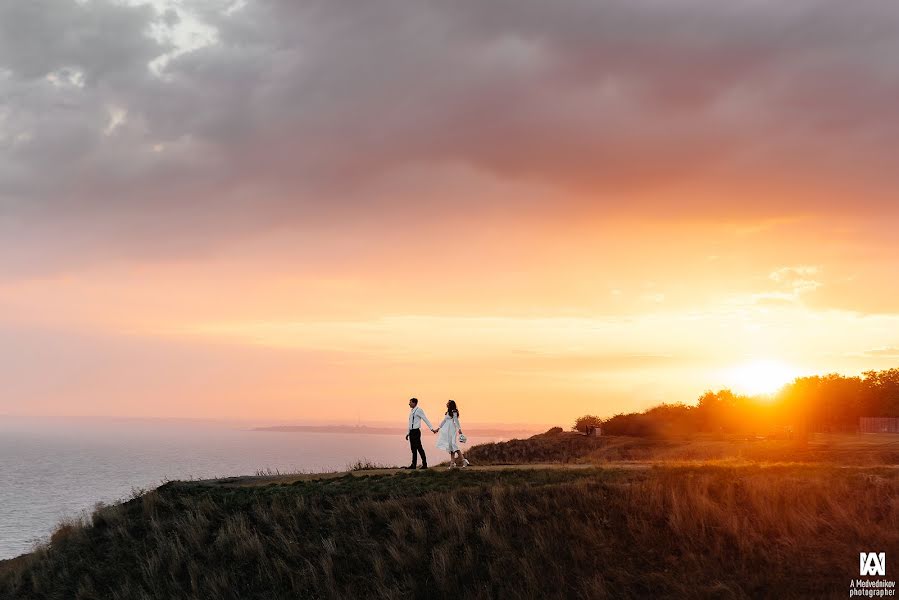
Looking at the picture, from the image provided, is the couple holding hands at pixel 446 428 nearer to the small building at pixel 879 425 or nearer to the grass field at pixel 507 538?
the grass field at pixel 507 538

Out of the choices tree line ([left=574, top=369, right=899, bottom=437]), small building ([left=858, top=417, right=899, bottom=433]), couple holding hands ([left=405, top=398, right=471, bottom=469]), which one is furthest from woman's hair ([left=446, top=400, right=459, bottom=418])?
small building ([left=858, top=417, right=899, bottom=433])

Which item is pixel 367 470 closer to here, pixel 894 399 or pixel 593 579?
pixel 593 579

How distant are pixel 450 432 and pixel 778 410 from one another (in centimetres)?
5240

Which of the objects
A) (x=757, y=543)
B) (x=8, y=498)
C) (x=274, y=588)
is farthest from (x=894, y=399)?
(x=8, y=498)

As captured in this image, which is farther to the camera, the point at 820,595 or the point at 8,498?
the point at 8,498

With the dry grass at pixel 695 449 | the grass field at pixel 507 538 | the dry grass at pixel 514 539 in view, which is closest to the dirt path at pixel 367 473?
the grass field at pixel 507 538

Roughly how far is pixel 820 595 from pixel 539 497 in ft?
25.7

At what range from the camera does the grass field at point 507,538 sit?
19.9 metres

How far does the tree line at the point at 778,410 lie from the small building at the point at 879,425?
10.5 feet

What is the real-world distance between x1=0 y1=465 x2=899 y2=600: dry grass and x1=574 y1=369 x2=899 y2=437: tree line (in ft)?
136

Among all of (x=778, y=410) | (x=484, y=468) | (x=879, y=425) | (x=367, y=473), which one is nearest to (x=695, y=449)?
(x=879, y=425)

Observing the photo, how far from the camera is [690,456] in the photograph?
45625 mm

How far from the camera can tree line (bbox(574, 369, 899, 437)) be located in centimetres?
6681

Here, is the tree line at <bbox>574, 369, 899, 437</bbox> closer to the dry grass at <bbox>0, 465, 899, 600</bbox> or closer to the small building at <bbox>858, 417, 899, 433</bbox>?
the small building at <bbox>858, 417, 899, 433</bbox>
